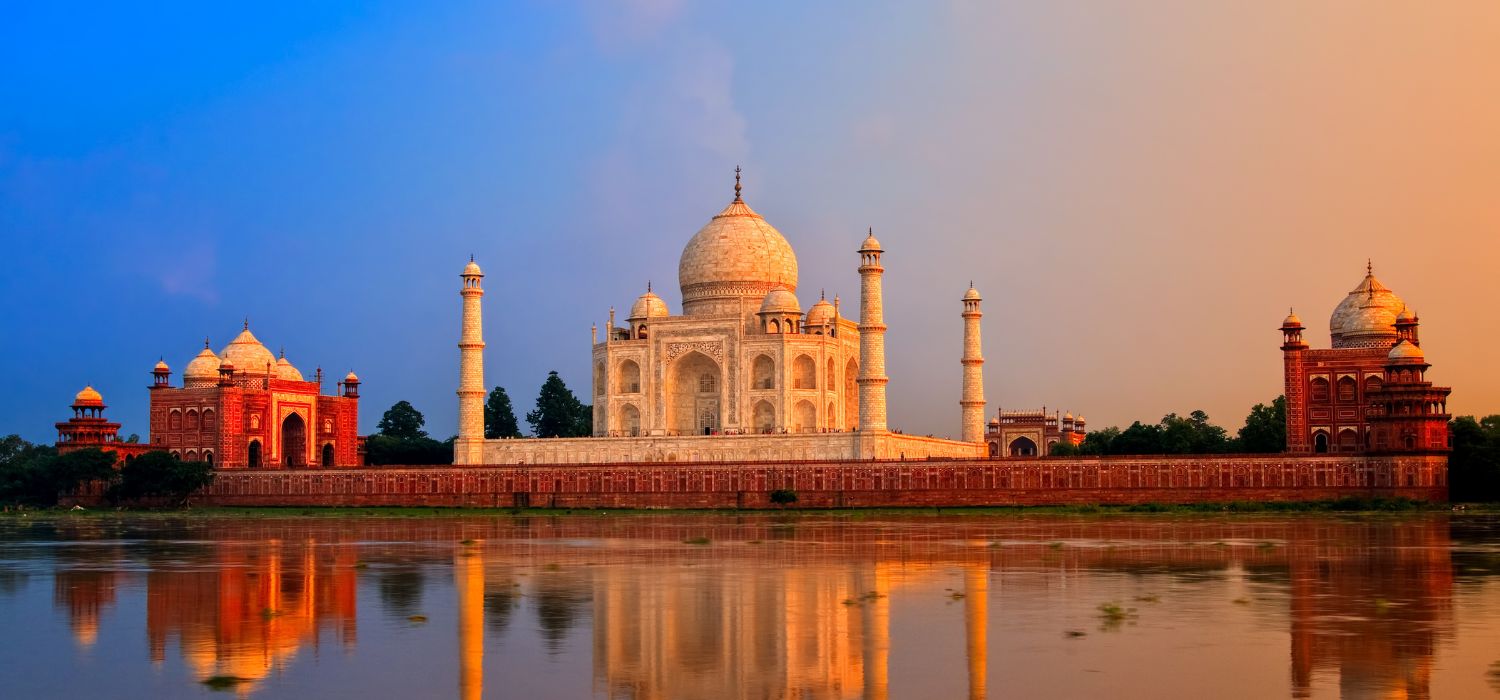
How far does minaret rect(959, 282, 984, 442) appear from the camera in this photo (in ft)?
209

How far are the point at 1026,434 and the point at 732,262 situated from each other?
105 feet

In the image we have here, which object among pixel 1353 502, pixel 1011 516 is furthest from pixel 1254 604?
pixel 1353 502

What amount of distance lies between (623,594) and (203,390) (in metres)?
52.9

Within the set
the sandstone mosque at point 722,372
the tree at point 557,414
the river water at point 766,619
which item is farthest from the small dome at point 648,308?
the river water at point 766,619

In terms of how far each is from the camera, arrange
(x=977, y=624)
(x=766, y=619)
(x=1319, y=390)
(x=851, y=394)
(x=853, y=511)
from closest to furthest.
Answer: (x=977, y=624)
(x=766, y=619)
(x=853, y=511)
(x=1319, y=390)
(x=851, y=394)

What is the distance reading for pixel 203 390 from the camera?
221 ft

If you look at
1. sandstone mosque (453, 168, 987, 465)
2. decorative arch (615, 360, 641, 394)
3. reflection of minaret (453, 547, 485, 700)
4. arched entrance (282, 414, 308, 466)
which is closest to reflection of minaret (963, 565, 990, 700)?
reflection of minaret (453, 547, 485, 700)

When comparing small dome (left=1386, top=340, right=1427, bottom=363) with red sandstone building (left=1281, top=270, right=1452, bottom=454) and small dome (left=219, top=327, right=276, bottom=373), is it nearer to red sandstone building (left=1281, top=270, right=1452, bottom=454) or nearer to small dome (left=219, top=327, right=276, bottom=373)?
red sandstone building (left=1281, top=270, right=1452, bottom=454)

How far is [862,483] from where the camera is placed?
54281 millimetres

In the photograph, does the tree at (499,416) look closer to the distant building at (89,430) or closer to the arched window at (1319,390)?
the distant building at (89,430)

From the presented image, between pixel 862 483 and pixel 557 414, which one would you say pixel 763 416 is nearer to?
pixel 862 483

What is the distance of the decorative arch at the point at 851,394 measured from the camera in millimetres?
64375

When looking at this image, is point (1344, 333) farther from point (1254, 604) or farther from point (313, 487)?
point (1254, 604)

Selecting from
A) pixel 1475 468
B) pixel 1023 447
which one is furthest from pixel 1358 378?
pixel 1023 447
